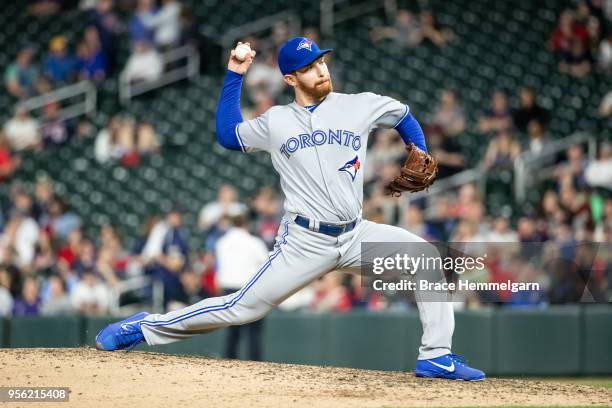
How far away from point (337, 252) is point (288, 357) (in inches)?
222

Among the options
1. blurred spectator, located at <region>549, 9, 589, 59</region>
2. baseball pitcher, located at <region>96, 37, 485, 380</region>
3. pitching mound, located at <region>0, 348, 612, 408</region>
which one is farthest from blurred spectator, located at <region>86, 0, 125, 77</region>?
baseball pitcher, located at <region>96, 37, 485, 380</region>

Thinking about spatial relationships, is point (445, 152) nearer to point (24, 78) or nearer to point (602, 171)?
point (602, 171)

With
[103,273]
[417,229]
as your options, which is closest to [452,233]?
[417,229]

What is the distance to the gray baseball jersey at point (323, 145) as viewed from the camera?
5.96 meters

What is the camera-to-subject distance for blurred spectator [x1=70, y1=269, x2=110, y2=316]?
39.7ft

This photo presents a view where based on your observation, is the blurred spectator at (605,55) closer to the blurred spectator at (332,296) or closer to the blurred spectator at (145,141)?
the blurred spectator at (332,296)

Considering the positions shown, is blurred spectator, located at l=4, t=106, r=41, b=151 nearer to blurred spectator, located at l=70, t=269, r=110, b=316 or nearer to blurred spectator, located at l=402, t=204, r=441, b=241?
blurred spectator, located at l=70, t=269, r=110, b=316

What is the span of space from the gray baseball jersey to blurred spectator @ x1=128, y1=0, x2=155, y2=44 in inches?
388

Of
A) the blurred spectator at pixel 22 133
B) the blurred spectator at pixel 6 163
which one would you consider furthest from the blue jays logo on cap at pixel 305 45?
the blurred spectator at pixel 22 133

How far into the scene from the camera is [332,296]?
11.7m

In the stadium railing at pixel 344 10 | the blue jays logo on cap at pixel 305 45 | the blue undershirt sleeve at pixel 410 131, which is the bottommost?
the blue undershirt sleeve at pixel 410 131

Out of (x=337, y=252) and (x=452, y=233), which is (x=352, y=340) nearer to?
(x=452, y=233)

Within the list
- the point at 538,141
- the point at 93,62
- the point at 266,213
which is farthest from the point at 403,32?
the point at 266,213

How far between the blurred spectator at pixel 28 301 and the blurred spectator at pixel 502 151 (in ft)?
16.7
